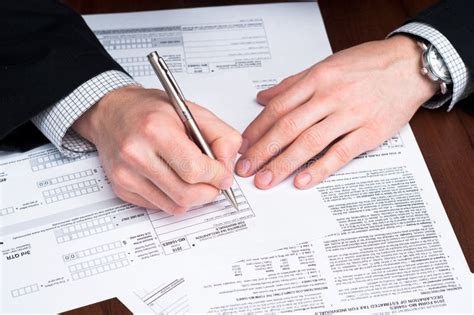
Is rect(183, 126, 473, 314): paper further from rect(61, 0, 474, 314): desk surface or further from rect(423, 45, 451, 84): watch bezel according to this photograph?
rect(423, 45, 451, 84): watch bezel

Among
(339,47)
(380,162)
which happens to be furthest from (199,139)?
(339,47)

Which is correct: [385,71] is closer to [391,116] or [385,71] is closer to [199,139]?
[391,116]

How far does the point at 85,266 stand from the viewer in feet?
2.39

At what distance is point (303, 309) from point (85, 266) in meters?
0.27

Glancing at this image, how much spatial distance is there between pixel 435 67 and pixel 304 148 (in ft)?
0.80

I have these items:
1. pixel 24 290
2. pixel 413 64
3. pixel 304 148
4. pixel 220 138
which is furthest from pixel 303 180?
Result: pixel 24 290

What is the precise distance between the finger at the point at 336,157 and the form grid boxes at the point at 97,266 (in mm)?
249

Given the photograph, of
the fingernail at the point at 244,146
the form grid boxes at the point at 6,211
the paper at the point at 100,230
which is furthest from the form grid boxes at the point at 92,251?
the fingernail at the point at 244,146

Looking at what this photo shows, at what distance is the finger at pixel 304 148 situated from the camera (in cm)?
80

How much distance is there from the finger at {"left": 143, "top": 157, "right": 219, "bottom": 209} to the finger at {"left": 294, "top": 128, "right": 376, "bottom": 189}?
138 mm

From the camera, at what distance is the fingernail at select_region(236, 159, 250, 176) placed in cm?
81

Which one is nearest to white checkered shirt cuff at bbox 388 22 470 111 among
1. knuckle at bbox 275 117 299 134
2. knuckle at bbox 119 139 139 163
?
knuckle at bbox 275 117 299 134

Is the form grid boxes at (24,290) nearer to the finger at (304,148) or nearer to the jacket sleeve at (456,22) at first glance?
the finger at (304,148)

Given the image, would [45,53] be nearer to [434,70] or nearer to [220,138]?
[220,138]
